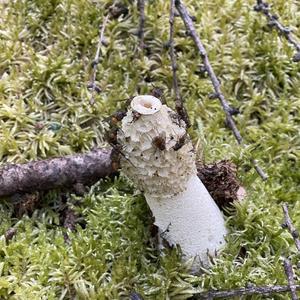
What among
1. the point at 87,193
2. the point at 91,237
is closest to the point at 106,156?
the point at 87,193

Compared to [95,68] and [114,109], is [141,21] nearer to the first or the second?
[95,68]

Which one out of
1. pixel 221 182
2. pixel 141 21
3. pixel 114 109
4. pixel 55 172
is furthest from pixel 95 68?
pixel 221 182

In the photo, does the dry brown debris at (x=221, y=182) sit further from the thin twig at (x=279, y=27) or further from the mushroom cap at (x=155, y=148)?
the thin twig at (x=279, y=27)

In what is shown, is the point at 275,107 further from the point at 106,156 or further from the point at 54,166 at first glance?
the point at 54,166

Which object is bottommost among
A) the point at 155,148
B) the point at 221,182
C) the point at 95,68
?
the point at 221,182

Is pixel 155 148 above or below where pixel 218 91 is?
above

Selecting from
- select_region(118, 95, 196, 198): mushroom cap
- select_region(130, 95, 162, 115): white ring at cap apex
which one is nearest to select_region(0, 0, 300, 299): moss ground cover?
select_region(118, 95, 196, 198): mushroom cap

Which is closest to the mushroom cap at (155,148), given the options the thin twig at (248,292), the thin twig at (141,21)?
the thin twig at (248,292)
